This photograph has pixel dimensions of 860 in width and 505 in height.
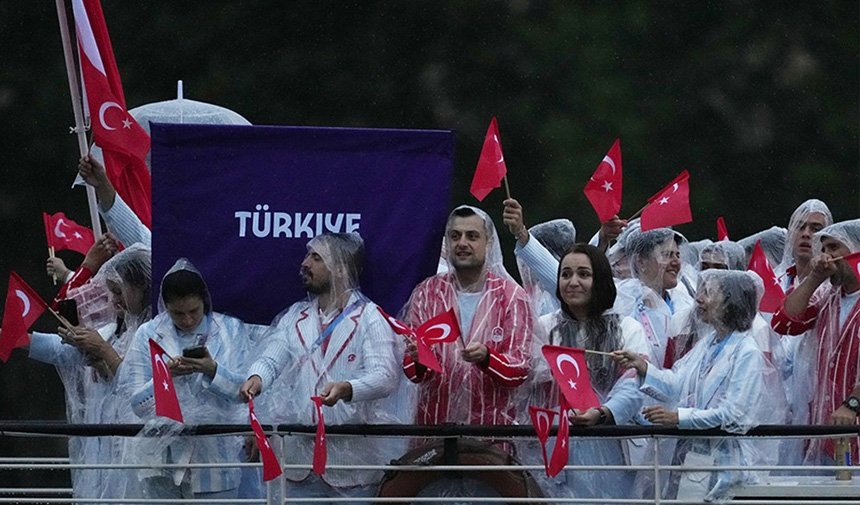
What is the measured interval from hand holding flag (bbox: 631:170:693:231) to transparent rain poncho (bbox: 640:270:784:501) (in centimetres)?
152

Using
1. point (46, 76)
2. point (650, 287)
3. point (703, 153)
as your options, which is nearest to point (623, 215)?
point (703, 153)

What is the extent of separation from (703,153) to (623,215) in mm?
1270

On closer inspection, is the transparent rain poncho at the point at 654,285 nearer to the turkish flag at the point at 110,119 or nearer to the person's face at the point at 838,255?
the person's face at the point at 838,255

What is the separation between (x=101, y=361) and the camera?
28.3 ft

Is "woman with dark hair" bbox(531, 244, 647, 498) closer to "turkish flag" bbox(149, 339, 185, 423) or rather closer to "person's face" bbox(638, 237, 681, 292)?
"person's face" bbox(638, 237, 681, 292)

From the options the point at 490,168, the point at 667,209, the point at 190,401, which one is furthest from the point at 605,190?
the point at 190,401

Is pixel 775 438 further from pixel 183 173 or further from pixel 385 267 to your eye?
pixel 183 173

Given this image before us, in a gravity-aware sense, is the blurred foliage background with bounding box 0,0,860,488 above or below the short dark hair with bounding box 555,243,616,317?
above

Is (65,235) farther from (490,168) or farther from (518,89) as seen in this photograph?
(518,89)

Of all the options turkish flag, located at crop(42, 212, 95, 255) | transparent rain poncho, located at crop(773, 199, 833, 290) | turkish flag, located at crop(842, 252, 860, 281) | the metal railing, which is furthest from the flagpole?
turkish flag, located at crop(842, 252, 860, 281)

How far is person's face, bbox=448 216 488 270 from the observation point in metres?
8.48

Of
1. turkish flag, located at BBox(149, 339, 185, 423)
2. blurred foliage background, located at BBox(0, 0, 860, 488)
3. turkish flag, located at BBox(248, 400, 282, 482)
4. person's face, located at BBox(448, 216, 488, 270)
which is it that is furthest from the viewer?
blurred foliage background, located at BBox(0, 0, 860, 488)

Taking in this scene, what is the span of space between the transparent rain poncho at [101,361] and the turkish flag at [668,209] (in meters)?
2.33

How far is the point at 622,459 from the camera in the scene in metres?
8.16
